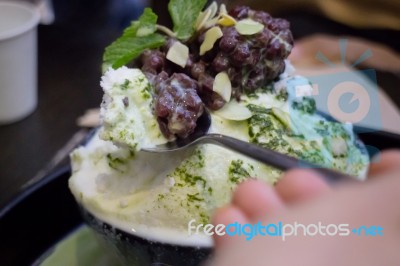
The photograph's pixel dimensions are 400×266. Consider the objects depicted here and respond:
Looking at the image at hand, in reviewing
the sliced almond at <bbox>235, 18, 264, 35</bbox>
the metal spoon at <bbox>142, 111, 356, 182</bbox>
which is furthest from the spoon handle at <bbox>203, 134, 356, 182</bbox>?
the sliced almond at <bbox>235, 18, 264, 35</bbox>

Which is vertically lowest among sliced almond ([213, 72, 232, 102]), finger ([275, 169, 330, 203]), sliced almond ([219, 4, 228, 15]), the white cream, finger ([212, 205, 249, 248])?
the white cream

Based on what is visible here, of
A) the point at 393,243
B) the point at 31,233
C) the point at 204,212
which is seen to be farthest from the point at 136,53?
the point at 393,243

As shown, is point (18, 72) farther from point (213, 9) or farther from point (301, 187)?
point (301, 187)

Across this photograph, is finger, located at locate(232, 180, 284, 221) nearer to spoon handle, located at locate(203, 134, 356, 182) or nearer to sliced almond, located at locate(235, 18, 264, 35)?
spoon handle, located at locate(203, 134, 356, 182)

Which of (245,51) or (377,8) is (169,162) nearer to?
(245,51)

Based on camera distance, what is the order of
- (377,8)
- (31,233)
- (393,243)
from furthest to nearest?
(31,233), (377,8), (393,243)

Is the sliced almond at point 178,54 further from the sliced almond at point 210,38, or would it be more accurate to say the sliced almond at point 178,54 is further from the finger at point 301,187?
the finger at point 301,187

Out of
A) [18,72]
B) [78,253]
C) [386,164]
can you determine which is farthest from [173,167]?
[18,72]
